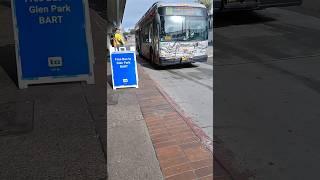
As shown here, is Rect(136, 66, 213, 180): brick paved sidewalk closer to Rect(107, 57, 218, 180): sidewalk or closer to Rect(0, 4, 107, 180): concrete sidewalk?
Rect(107, 57, 218, 180): sidewalk

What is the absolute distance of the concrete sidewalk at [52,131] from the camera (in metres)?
4.57

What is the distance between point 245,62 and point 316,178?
11.2 meters

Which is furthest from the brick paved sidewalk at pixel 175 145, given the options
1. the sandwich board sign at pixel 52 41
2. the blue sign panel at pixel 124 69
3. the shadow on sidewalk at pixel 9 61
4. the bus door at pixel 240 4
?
the bus door at pixel 240 4

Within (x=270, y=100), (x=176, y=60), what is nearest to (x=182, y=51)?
(x=176, y=60)

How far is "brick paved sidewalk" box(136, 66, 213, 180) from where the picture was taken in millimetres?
4820

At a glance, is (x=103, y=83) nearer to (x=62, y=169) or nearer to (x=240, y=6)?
(x=62, y=169)

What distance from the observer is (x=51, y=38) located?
8.39 meters

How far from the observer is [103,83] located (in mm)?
9258

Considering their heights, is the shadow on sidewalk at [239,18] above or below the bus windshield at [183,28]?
above

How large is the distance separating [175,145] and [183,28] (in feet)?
43.7

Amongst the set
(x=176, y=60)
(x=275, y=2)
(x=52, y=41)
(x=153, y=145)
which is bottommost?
(x=153, y=145)

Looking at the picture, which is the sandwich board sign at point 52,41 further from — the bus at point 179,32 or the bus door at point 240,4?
the bus door at point 240,4

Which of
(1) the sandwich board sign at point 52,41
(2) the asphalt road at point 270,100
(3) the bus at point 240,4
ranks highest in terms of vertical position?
(3) the bus at point 240,4

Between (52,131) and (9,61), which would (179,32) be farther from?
(52,131)
